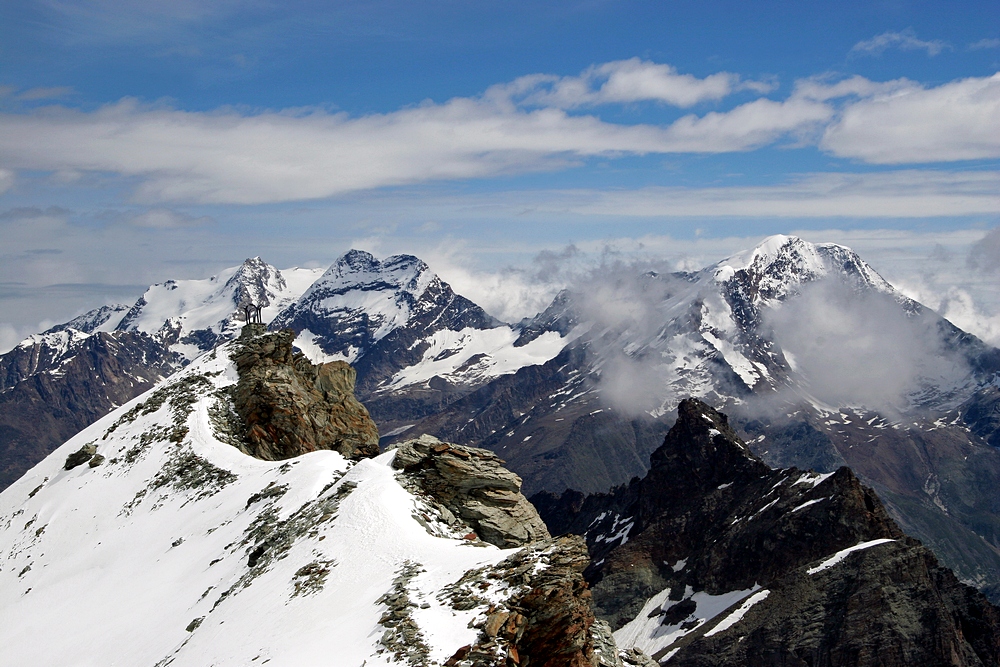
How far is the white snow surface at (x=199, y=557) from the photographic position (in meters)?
36.4

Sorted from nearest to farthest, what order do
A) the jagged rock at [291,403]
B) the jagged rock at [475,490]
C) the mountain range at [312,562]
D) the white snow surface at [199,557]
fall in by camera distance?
the mountain range at [312,562], the white snow surface at [199,557], the jagged rock at [475,490], the jagged rock at [291,403]

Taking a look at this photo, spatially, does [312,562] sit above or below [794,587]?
above

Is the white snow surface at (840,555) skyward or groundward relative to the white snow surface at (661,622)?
skyward

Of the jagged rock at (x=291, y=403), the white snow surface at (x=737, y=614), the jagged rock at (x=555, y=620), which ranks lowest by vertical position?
the white snow surface at (x=737, y=614)

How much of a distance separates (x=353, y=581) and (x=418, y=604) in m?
5.37

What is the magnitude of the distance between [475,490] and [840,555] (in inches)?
4324

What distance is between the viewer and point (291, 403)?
8381 centimetres

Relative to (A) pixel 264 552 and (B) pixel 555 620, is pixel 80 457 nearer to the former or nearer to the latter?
(A) pixel 264 552

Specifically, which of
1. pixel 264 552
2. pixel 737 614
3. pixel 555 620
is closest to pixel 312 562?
pixel 264 552

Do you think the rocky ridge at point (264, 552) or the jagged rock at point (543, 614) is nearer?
the jagged rock at point (543, 614)

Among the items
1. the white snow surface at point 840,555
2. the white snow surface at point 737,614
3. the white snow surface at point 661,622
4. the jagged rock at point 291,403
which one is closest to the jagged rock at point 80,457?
the jagged rock at point 291,403

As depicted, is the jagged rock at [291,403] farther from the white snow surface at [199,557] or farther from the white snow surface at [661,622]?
the white snow surface at [661,622]

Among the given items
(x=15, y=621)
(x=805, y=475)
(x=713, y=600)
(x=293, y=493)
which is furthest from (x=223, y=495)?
(x=805, y=475)

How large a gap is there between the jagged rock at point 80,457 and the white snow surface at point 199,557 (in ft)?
3.47
